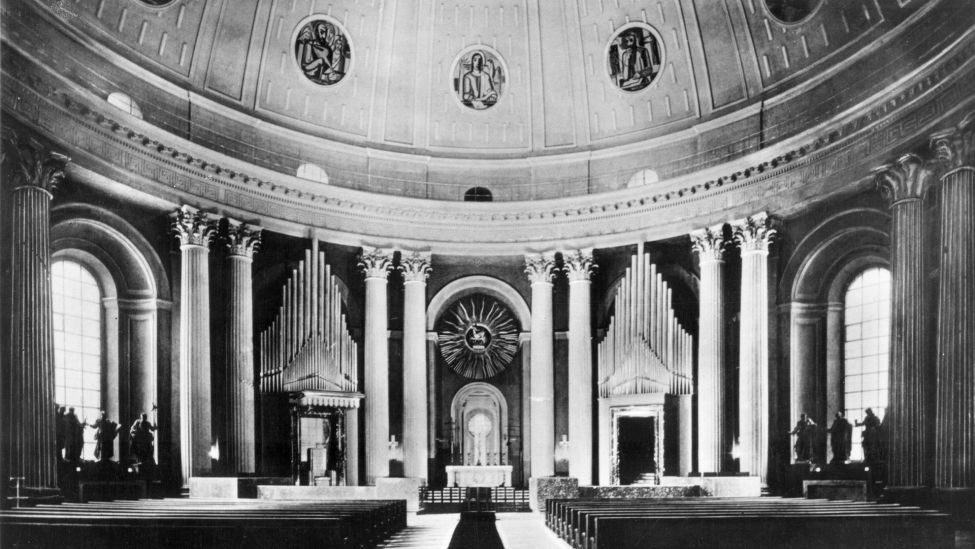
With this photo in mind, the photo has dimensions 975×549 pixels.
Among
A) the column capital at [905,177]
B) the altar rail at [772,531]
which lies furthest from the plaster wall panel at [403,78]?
the altar rail at [772,531]

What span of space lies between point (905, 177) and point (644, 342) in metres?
8.51

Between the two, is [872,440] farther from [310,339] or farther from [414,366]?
[310,339]

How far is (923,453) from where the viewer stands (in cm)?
1773

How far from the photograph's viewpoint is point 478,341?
2838 centimetres

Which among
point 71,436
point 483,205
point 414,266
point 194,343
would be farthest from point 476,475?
point 71,436

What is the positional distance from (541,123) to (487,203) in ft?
9.29

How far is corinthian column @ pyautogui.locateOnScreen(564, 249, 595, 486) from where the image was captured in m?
26.4

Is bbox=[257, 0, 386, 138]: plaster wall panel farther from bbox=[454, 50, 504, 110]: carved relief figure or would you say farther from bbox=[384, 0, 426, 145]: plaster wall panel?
bbox=[454, 50, 504, 110]: carved relief figure

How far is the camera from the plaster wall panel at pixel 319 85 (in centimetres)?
2564

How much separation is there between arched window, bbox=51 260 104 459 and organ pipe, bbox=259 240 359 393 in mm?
4029

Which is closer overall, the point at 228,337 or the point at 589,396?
the point at 228,337

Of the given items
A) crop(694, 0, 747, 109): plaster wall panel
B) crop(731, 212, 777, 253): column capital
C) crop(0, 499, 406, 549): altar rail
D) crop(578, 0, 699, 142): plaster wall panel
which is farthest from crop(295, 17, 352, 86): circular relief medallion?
crop(0, 499, 406, 549): altar rail

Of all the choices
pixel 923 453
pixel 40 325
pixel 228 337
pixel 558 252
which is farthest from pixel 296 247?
pixel 923 453

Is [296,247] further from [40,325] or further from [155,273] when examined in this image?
[40,325]
